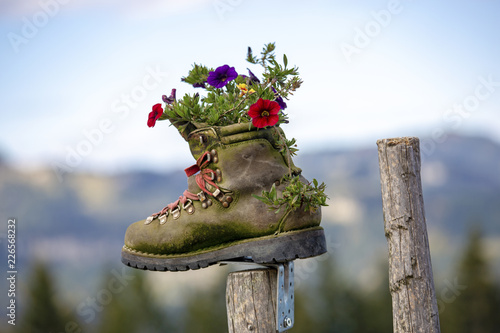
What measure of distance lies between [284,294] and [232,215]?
0.78m

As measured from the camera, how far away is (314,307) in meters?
34.0

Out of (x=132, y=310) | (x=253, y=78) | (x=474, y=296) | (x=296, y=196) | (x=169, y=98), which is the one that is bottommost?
(x=132, y=310)

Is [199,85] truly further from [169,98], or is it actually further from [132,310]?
[132,310]

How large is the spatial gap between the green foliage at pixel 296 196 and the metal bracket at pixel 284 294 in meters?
0.53

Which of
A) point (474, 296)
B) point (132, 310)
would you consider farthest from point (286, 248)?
point (132, 310)

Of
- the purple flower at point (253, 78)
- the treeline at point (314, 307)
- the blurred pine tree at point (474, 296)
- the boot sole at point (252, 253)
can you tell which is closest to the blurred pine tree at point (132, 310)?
the treeline at point (314, 307)

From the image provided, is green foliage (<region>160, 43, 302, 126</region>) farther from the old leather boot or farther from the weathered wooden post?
the weathered wooden post

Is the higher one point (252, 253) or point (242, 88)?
point (242, 88)

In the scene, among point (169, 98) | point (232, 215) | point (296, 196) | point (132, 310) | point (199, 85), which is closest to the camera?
point (296, 196)

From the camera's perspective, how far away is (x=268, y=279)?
14.0ft

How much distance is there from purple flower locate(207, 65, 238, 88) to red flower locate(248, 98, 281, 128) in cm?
49

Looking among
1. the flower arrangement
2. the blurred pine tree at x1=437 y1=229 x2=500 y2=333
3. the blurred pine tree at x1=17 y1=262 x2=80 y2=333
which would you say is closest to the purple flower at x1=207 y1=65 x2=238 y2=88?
the flower arrangement

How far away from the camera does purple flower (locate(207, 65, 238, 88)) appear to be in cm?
448

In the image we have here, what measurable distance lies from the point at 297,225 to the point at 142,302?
33543 millimetres
